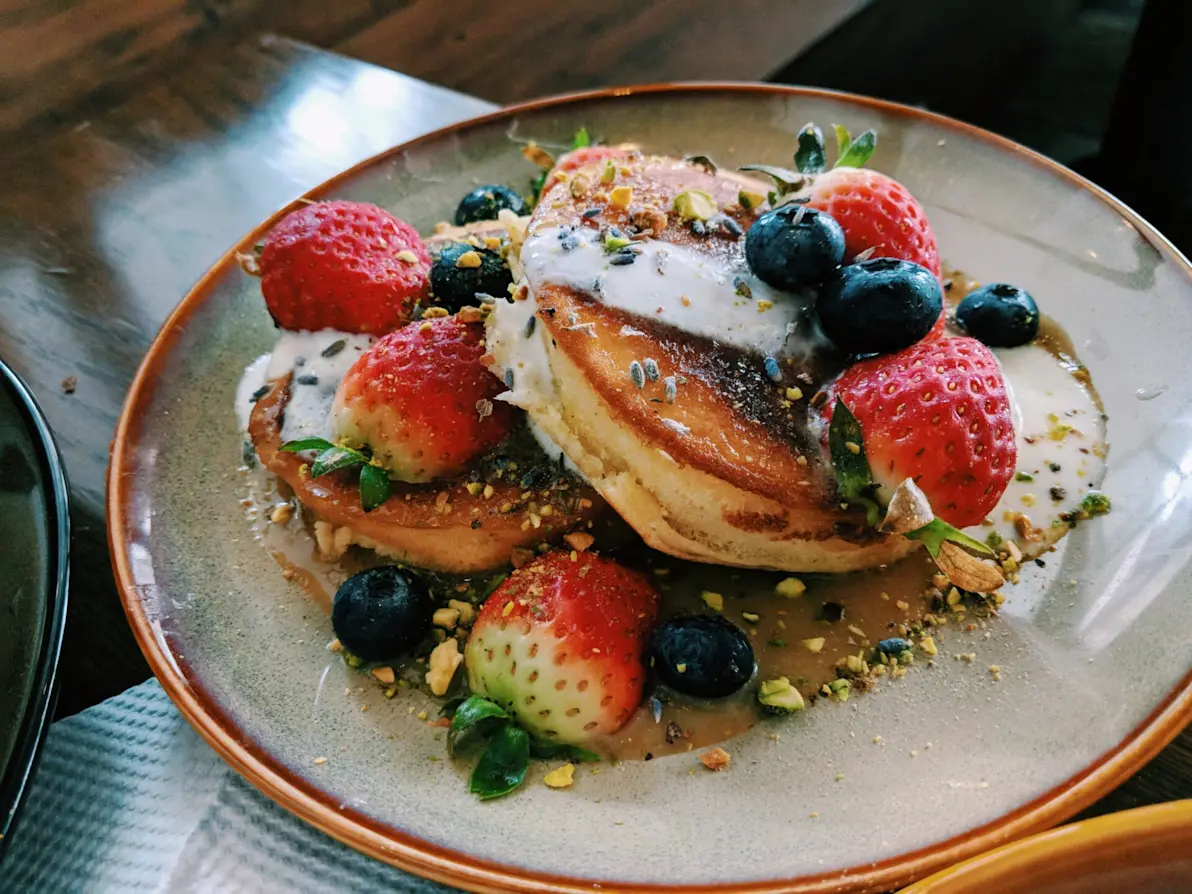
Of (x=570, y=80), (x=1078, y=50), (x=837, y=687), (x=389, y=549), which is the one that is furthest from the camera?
(x=1078, y=50)

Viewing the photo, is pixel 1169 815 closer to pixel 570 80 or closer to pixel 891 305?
pixel 891 305

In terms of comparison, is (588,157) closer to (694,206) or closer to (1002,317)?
(694,206)

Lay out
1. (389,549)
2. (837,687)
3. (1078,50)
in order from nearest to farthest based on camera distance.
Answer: (837,687) → (389,549) → (1078,50)

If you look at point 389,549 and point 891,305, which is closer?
point 891,305

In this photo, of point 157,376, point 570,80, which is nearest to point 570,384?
point 157,376

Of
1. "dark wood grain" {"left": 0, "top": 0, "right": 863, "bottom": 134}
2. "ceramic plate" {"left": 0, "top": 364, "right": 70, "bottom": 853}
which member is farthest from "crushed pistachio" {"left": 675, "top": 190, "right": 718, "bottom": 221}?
"dark wood grain" {"left": 0, "top": 0, "right": 863, "bottom": 134}

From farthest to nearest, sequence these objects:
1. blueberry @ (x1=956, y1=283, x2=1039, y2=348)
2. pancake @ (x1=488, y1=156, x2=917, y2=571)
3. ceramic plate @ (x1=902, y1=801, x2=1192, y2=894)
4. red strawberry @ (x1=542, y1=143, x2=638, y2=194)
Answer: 1. red strawberry @ (x1=542, y1=143, x2=638, y2=194)
2. blueberry @ (x1=956, y1=283, x2=1039, y2=348)
3. pancake @ (x1=488, y1=156, x2=917, y2=571)
4. ceramic plate @ (x1=902, y1=801, x2=1192, y2=894)

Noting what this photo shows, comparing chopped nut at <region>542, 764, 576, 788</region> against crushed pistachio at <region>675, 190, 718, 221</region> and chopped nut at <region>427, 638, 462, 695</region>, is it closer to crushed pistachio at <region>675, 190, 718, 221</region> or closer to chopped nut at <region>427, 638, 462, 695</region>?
chopped nut at <region>427, 638, 462, 695</region>

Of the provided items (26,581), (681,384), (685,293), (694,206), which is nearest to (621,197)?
(694,206)
